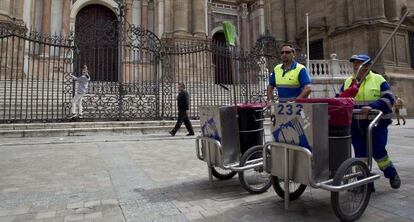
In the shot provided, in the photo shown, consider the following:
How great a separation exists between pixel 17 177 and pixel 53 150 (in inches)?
121

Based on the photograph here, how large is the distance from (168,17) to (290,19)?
10411mm

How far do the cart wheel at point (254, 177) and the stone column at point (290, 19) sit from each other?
23.7 metres

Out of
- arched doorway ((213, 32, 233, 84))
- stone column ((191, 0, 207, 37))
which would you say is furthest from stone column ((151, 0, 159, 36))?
arched doorway ((213, 32, 233, 84))

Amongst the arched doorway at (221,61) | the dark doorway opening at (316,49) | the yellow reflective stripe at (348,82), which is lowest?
the yellow reflective stripe at (348,82)

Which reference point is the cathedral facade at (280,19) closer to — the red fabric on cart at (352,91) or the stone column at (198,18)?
the stone column at (198,18)

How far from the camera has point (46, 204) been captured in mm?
3637

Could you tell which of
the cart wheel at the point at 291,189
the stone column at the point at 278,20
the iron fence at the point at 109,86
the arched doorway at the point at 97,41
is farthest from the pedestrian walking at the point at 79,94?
the stone column at the point at 278,20

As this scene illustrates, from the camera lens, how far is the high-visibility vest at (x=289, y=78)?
414cm

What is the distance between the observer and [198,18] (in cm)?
2234

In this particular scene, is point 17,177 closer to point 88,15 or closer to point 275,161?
point 275,161

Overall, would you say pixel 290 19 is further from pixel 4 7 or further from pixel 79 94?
pixel 4 7

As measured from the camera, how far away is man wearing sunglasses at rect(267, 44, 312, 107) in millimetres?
4066

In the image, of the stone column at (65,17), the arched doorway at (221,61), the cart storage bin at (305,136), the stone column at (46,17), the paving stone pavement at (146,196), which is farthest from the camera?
the stone column at (65,17)

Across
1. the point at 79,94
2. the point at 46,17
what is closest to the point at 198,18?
the point at 46,17
